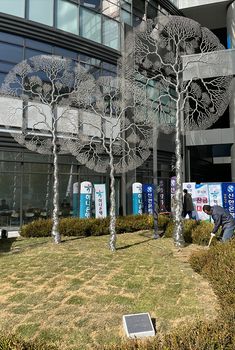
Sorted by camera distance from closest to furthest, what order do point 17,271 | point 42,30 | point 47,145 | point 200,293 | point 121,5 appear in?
point 200,293, point 17,271, point 47,145, point 42,30, point 121,5

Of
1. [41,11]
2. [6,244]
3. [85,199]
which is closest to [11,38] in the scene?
[41,11]

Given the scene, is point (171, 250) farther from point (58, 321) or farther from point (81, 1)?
point (81, 1)

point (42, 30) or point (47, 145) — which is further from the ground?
point (42, 30)

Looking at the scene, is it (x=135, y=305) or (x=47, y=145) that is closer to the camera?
(x=135, y=305)

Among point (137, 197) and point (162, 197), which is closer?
point (137, 197)

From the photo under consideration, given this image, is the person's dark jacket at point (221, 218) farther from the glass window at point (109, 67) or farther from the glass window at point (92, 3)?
the glass window at point (92, 3)

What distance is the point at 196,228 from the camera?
12.0m

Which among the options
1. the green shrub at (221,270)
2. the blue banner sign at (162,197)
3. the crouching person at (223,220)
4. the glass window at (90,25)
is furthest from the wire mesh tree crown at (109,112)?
the blue banner sign at (162,197)

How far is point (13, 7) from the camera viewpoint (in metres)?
16.2

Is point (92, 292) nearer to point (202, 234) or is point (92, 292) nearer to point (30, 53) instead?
point (202, 234)

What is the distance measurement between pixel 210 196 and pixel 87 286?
11278 millimetres

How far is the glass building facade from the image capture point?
16109mm

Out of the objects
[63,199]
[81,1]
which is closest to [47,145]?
[63,199]

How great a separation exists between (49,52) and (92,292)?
1373 centimetres
